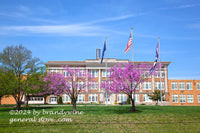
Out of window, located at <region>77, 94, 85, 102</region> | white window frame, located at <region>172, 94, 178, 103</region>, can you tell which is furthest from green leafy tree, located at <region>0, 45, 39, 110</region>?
white window frame, located at <region>172, 94, 178, 103</region>

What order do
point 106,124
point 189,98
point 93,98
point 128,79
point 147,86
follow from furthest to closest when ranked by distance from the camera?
point 147,86 → point 189,98 → point 93,98 → point 128,79 → point 106,124

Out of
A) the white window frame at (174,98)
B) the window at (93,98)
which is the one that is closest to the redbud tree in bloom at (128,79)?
the window at (93,98)

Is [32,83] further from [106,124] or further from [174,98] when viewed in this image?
[174,98]

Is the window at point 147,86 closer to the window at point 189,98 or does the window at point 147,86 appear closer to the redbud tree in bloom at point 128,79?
the window at point 189,98

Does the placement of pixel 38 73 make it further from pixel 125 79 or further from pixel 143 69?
pixel 143 69

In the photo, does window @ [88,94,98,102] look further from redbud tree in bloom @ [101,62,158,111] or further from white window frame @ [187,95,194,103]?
redbud tree in bloom @ [101,62,158,111]

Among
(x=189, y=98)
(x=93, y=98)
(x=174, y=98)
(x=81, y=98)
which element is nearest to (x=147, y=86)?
(x=174, y=98)

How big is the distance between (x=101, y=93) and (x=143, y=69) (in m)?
36.8

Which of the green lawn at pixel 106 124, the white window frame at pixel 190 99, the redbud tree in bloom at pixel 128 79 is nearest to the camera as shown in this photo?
the green lawn at pixel 106 124

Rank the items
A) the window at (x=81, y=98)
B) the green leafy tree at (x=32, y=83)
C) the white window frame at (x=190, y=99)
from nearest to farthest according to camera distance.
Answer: the green leafy tree at (x=32, y=83) < the white window frame at (x=190, y=99) < the window at (x=81, y=98)

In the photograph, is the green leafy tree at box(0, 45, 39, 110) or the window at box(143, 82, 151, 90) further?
the window at box(143, 82, 151, 90)

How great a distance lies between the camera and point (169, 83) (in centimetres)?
6450

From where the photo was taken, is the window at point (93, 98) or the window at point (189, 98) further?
the window at point (189, 98)

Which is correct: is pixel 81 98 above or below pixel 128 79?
below
